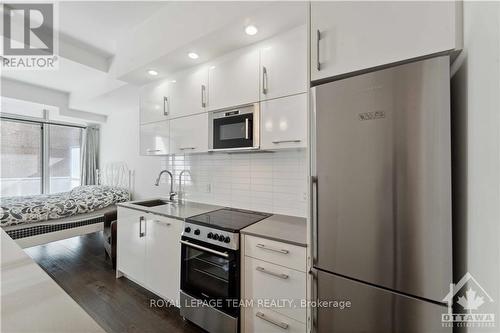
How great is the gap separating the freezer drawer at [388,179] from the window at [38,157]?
5.88 meters

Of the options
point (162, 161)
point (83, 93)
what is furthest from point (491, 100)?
point (83, 93)

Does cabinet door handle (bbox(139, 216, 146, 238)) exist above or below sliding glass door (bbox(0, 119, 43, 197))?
below

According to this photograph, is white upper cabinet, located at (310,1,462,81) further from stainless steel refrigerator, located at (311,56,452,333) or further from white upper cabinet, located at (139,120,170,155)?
white upper cabinet, located at (139,120,170,155)

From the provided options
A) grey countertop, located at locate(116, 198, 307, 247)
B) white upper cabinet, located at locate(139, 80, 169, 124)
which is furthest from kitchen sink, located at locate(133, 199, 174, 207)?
white upper cabinet, located at locate(139, 80, 169, 124)

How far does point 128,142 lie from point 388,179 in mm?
4379

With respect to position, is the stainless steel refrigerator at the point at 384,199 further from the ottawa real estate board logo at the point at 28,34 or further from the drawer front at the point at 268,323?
the ottawa real estate board logo at the point at 28,34

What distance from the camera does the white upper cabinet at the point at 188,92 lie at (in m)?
2.13

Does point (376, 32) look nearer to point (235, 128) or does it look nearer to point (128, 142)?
point (235, 128)

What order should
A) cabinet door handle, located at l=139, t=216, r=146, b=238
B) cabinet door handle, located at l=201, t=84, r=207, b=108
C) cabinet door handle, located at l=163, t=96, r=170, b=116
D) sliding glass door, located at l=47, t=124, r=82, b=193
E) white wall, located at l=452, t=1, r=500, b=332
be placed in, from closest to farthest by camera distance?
white wall, located at l=452, t=1, r=500, b=332 < cabinet door handle, located at l=201, t=84, r=207, b=108 < cabinet door handle, located at l=139, t=216, r=146, b=238 < cabinet door handle, located at l=163, t=96, r=170, b=116 < sliding glass door, located at l=47, t=124, r=82, b=193

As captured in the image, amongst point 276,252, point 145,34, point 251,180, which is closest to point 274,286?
point 276,252

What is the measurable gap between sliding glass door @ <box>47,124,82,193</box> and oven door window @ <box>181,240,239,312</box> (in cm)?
479

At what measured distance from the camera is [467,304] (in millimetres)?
871

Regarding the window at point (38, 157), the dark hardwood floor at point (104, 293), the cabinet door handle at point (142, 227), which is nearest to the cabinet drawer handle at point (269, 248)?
the dark hardwood floor at point (104, 293)

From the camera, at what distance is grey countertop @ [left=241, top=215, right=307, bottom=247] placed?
1.40m
